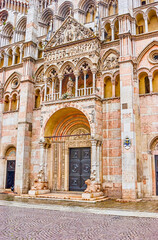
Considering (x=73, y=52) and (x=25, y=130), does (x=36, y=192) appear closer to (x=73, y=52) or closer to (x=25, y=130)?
(x=25, y=130)

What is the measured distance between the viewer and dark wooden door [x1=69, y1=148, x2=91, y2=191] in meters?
20.8

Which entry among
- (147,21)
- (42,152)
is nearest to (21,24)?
(147,21)

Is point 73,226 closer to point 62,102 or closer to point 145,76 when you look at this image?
point 62,102

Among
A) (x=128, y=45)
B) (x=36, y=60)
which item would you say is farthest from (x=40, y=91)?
(x=128, y=45)

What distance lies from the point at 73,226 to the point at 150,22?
18148 mm

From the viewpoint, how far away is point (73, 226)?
9.06m

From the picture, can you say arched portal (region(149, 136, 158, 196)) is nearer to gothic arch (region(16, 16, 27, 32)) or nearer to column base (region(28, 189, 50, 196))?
column base (region(28, 189, 50, 196))

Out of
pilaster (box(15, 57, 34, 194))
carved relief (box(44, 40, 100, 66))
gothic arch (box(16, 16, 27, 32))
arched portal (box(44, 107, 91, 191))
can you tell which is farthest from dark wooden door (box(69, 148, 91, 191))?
gothic arch (box(16, 16, 27, 32))

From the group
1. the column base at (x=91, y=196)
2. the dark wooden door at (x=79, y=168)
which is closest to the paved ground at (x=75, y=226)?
the column base at (x=91, y=196)

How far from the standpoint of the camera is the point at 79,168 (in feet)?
69.6

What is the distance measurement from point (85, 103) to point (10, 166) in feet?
34.2

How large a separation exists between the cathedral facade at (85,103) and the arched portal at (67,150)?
0.09m

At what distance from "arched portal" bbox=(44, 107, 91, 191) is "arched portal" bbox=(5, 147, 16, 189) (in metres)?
4.34

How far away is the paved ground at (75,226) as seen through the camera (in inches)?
302
